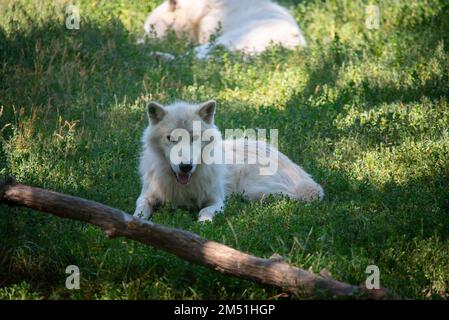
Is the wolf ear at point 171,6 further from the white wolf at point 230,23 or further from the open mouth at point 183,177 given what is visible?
the open mouth at point 183,177

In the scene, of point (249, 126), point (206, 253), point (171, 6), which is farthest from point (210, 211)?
point (171, 6)

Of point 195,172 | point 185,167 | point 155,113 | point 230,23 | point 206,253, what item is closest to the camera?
point 206,253

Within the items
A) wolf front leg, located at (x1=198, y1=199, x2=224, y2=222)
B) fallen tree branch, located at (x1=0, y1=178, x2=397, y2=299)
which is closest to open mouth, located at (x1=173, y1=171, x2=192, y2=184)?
wolf front leg, located at (x1=198, y1=199, x2=224, y2=222)

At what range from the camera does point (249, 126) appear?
944 cm

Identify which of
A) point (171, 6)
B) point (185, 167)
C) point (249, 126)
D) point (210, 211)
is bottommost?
point (210, 211)

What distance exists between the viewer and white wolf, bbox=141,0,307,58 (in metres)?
12.5

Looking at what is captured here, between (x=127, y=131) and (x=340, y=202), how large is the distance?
3.15 m

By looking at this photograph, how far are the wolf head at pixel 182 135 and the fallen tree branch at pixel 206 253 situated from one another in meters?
2.04

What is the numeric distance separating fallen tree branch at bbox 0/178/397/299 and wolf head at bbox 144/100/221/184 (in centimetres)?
204

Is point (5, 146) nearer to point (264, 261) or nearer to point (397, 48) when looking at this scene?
point (264, 261)

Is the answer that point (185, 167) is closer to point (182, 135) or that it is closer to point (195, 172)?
point (182, 135)

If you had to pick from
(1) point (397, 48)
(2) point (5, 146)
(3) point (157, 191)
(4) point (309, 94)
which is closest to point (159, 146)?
(3) point (157, 191)

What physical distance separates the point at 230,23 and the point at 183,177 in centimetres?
692

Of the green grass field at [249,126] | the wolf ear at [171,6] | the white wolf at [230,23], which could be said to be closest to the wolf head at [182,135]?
the green grass field at [249,126]
